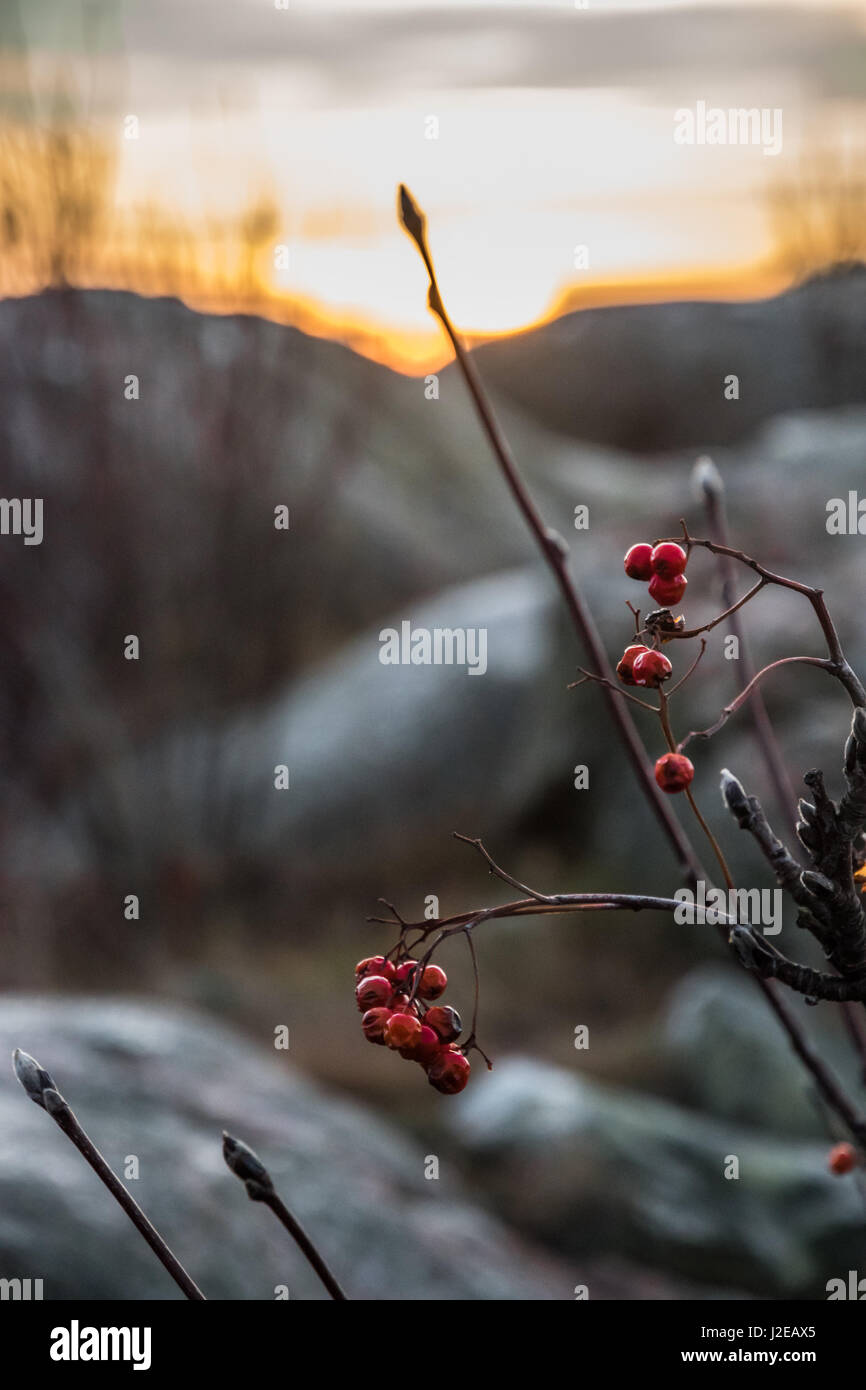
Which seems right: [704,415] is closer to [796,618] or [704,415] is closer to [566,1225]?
[796,618]

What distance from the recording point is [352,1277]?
0.91 meters

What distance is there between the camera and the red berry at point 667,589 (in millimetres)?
348

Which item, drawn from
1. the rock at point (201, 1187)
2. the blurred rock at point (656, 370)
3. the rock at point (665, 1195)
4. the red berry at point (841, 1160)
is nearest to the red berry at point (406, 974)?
the red berry at point (841, 1160)

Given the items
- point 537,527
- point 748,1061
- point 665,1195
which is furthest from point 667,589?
point 748,1061

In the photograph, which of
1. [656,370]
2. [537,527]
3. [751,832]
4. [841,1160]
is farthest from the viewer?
[656,370]

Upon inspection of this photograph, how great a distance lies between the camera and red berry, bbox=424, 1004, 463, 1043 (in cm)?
37

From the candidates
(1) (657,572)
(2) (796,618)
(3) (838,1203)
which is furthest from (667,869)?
(1) (657,572)

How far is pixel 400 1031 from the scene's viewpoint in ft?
1.14

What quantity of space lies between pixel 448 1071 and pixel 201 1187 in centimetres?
64

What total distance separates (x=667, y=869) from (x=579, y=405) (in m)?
4.41

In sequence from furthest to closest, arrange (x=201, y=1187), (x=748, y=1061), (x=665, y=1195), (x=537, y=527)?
(x=748, y=1061) < (x=665, y=1195) < (x=201, y=1187) < (x=537, y=527)

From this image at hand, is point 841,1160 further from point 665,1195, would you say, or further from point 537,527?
point 665,1195

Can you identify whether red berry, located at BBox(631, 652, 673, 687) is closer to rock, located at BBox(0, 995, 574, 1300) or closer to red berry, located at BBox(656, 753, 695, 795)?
red berry, located at BBox(656, 753, 695, 795)
